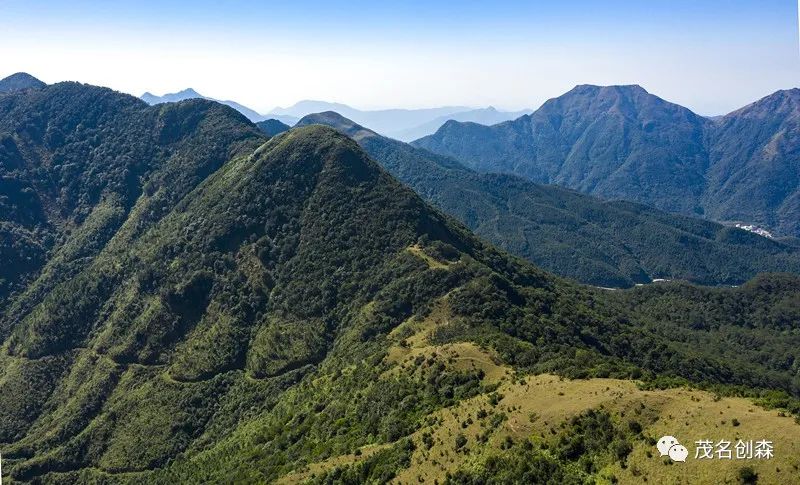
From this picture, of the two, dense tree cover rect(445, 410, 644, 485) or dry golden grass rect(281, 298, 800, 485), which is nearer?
dry golden grass rect(281, 298, 800, 485)

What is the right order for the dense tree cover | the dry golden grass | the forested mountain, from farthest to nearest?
1. the forested mountain
2. the dense tree cover
3. the dry golden grass

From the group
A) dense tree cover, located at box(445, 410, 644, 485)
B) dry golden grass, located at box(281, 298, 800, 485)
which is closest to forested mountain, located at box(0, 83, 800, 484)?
dense tree cover, located at box(445, 410, 644, 485)

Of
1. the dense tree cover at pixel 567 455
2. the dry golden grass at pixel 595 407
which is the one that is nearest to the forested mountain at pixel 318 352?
the dense tree cover at pixel 567 455

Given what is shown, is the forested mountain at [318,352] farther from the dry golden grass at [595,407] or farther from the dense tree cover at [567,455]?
the dry golden grass at [595,407]

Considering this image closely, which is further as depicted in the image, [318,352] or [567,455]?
[318,352]

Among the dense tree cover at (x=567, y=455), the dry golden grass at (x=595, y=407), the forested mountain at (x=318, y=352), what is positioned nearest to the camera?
the dry golden grass at (x=595, y=407)

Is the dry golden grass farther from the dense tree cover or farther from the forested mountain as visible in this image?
the dense tree cover

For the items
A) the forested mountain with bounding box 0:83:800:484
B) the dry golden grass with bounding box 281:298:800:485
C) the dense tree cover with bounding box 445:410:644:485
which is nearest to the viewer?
the dry golden grass with bounding box 281:298:800:485

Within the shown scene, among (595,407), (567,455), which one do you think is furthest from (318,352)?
(567,455)

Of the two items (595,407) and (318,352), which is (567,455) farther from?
(318,352)
